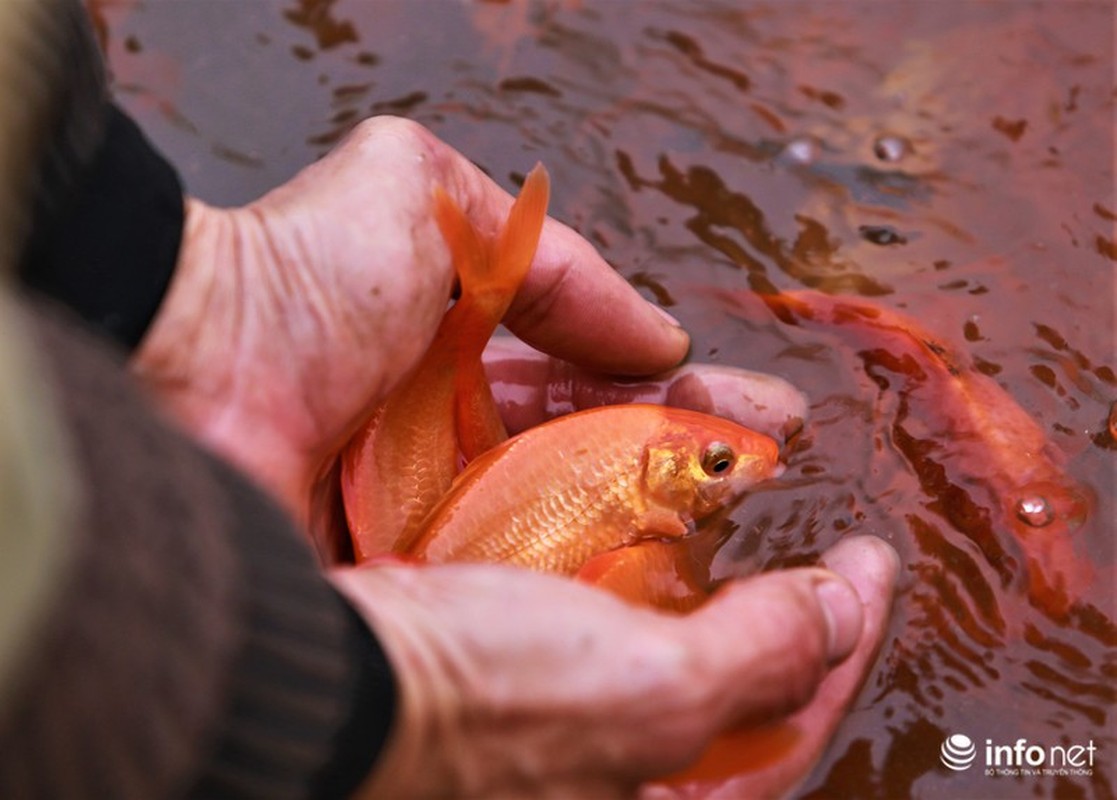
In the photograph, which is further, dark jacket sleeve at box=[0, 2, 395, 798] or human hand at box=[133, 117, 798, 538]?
human hand at box=[133, 117, 798, 538]

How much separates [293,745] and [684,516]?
1.12 m

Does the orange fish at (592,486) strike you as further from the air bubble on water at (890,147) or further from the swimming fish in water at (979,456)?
the air bubble on water at (890,147)

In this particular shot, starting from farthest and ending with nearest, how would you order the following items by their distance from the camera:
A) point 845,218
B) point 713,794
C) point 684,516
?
point 845,218, point 684,516, point 713,794

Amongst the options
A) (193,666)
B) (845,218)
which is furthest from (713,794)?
(845,218)

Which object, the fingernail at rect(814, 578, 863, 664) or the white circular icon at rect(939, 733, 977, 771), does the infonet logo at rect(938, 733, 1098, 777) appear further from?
the fingernail at rect(814, 578, 863, 664)

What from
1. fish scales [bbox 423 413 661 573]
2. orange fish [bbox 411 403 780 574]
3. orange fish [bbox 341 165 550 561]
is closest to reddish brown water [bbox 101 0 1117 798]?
orange fish [bbox 411 403 780 574]

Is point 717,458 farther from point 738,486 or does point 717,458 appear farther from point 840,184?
point 840,184

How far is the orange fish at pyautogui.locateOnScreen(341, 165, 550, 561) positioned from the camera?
75.2 inches

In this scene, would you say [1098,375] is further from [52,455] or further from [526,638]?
[52,455]

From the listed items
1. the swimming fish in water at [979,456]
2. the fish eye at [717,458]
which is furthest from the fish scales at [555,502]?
→ the swimming fish in water at [979,456]

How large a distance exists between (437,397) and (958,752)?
1.07 m

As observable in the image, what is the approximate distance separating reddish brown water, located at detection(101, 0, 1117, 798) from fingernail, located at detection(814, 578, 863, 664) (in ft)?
1.03

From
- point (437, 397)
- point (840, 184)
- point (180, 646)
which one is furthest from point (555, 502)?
point (840, 184)

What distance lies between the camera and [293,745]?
1.12 m
